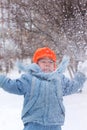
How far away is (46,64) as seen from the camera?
3.96 m

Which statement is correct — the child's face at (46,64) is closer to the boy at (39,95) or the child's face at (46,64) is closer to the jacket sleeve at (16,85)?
the boy at (39,95)

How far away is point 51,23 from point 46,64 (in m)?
12.0

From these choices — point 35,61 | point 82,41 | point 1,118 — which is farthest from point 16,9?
point 35,61

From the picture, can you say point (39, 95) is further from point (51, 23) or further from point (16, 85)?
point (51, 23)

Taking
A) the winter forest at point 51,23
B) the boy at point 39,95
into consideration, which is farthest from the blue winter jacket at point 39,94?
the winter forest at point 51,23

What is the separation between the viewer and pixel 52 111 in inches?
152

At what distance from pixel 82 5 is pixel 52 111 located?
11.9 metres

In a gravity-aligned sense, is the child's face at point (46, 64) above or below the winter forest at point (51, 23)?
below

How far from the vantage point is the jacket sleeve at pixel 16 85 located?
3.83 m

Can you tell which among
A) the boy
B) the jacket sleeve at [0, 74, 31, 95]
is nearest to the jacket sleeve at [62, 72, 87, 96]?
the boy

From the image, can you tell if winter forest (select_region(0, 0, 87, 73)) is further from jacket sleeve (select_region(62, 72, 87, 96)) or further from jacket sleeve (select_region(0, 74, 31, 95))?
jacket sleeve (select_region(0, 74, 31, 95))

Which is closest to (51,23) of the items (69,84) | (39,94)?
(69,84)

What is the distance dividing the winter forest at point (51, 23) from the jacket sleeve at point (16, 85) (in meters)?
10.5

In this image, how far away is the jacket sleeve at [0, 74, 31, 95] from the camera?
12.6ft
